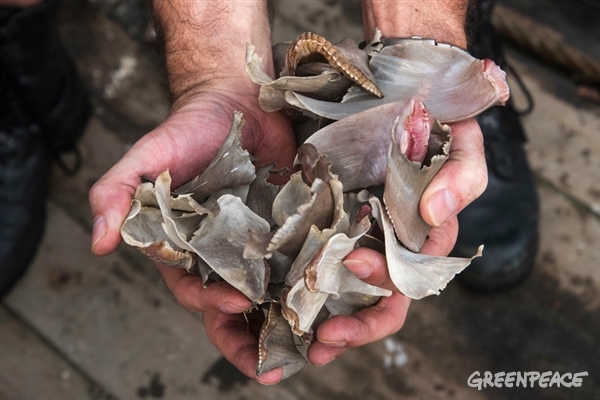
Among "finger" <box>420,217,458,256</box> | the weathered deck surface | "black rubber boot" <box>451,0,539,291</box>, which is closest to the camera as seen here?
"finger" <box>420,217,458,256</box>

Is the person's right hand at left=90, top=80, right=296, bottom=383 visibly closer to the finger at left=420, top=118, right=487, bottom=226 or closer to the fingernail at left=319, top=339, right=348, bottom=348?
the fingernail at left=319, top=339, right=348, bottom=348

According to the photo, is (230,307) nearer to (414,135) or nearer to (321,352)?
(321,352)

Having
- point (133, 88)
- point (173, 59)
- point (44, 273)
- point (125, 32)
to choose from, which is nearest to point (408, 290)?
point (173, 59)

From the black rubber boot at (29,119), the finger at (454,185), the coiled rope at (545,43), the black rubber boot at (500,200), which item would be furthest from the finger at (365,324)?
the coiled rope at (545,43)

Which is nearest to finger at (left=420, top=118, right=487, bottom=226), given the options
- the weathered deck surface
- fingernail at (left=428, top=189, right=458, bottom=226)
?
fingernail at (left=428, top=189, right=458, bottom=226)

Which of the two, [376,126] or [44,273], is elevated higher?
[376,126]

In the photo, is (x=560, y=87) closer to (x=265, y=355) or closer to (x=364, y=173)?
(x=364, y=173)
